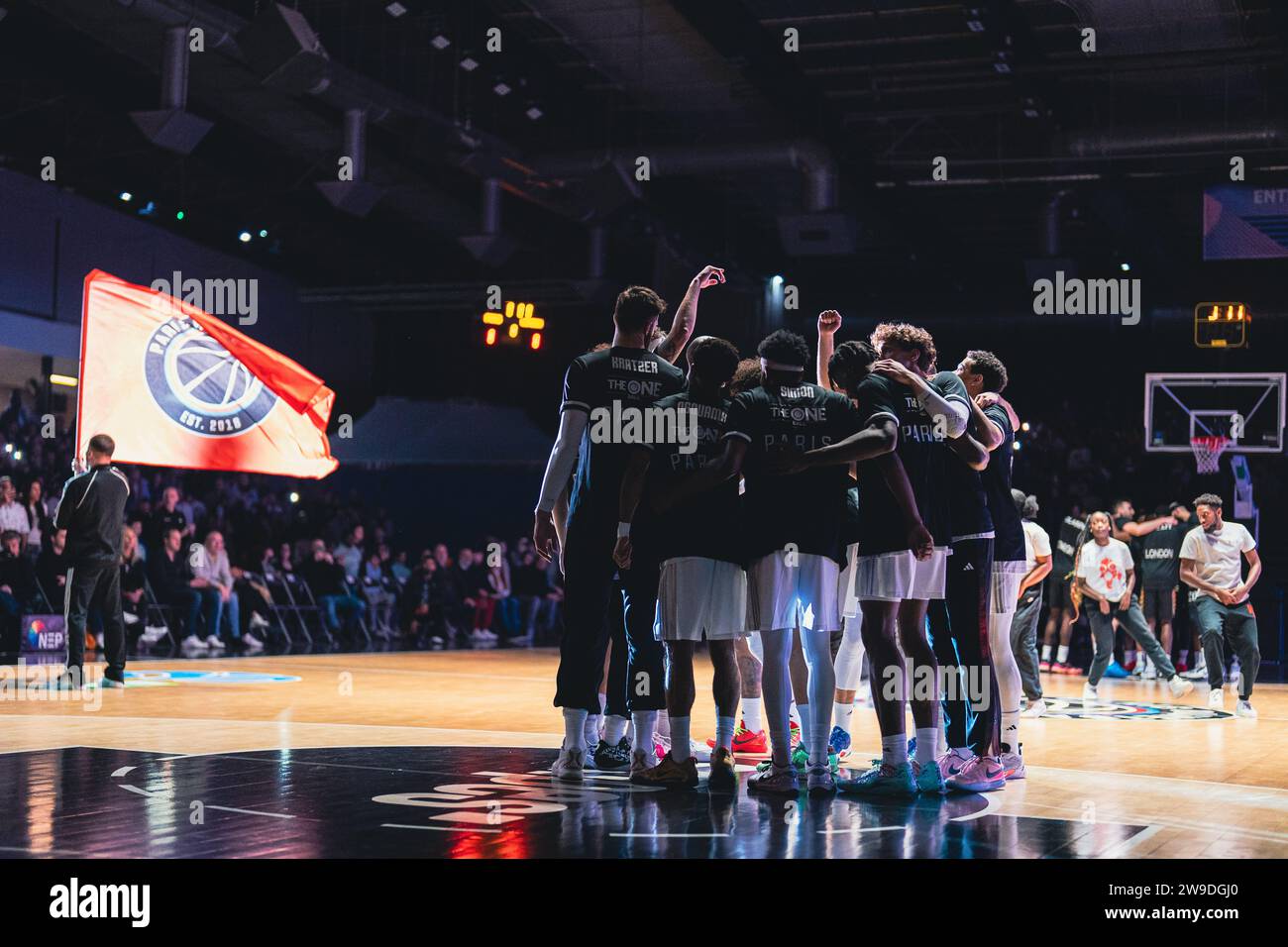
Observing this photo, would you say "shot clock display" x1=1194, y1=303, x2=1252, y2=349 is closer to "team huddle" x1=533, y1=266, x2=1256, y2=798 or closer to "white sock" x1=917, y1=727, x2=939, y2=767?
"team huddle" x1=533, y1=266, x2=1256, y2=798

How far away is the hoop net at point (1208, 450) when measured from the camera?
58.2 feet

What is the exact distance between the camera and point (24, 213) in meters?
17.5

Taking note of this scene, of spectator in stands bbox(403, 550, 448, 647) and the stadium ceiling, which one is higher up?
the stadium ceiling

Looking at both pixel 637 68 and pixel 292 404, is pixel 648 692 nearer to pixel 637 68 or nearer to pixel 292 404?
pixel 292 404

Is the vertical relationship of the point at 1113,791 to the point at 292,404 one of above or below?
below

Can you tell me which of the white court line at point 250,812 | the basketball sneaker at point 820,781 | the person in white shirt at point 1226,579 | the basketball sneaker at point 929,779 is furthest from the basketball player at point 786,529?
the person in white shirt at point 1226,579

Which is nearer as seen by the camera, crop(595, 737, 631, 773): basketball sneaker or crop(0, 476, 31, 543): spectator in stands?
crop(595, 737, 631, 773): basketball sneaker

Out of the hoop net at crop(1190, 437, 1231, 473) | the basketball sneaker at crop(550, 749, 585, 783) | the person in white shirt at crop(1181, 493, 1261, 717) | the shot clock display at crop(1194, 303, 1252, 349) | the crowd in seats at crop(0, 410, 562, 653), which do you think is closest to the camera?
the basketball sneaker at crop(550, 749, 585, 783)

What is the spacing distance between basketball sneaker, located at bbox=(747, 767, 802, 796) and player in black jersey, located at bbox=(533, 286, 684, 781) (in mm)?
590

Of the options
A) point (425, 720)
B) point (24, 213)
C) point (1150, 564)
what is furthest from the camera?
point (24, 213)

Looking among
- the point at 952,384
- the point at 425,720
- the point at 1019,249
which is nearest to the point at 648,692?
the point at 952,384

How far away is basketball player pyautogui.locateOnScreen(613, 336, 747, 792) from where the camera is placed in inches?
211

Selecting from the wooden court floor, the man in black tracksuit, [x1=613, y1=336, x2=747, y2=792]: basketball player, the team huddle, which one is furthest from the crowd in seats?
[x1=613, y1=336, x2=747, y2=792]: basketball player
